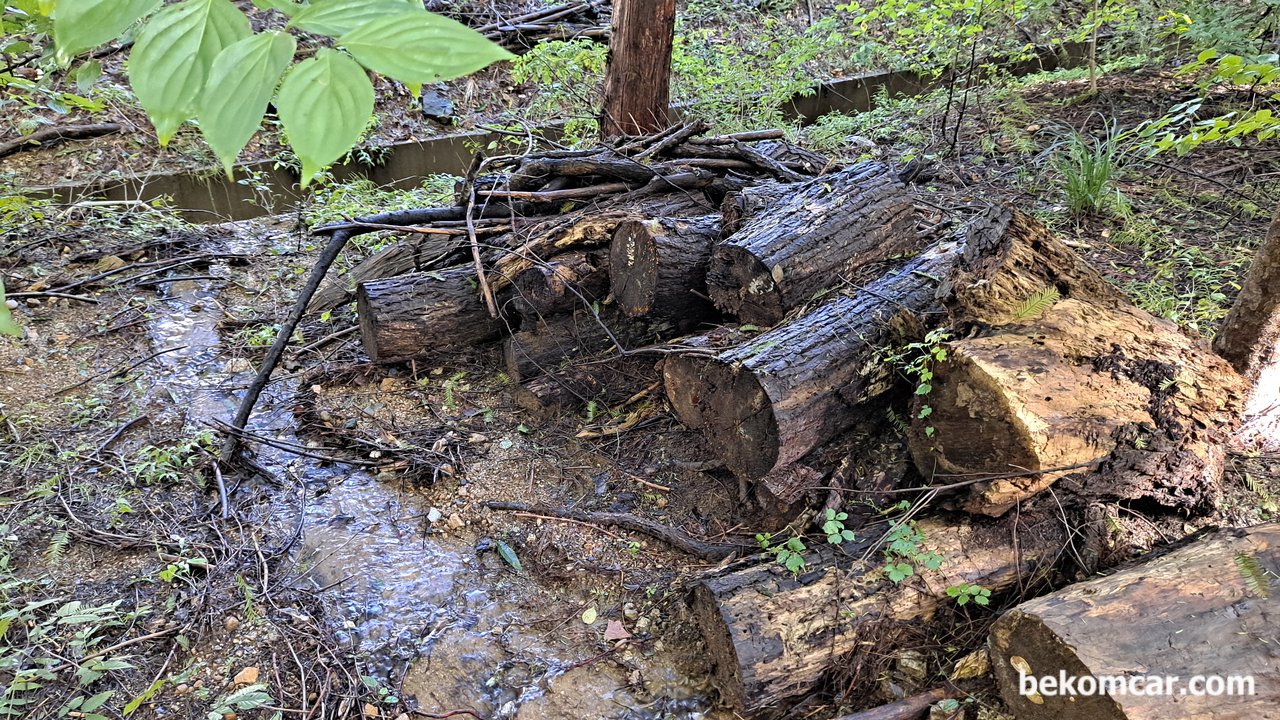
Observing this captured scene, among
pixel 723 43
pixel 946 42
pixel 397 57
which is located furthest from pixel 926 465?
pixel 723 43

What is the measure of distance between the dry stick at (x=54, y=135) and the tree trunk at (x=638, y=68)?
4465mm

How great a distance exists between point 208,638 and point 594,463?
62.9 inches

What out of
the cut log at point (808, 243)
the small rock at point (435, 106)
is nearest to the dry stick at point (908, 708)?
the cut log at point (808, 243)

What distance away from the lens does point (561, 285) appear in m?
3.51

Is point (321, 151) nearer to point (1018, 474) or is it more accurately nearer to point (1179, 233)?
point (1018, 474)

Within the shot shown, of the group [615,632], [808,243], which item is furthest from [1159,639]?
[808,243]

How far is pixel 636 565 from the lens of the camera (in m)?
2.83

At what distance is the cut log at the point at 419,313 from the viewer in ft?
12.2

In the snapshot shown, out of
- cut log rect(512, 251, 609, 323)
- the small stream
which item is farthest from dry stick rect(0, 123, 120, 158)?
cut log rect(512, 251, 609, 323)

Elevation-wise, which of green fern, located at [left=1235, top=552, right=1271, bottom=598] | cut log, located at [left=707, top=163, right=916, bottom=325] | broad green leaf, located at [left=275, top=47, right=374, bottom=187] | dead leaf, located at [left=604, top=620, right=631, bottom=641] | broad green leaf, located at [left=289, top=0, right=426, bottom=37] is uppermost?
broad green leaf, located at [left=289, top=0, right=426, bottom=37]

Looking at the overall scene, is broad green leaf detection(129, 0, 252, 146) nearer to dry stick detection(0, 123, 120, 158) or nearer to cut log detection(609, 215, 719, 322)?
cut log detection(609, 215, 719, 322)

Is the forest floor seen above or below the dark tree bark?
below

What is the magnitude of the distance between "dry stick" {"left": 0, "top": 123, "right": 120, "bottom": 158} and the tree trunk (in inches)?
176

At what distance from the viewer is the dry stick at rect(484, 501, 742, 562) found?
2771 mm
